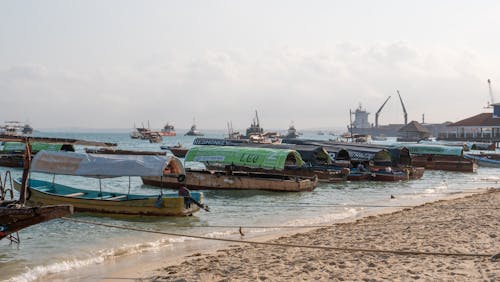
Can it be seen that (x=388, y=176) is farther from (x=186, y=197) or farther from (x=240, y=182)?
(x=186, y=197)

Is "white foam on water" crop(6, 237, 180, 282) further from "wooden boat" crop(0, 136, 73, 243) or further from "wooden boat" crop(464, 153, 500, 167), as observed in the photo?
"wooden boat" crop(464, 153, 500, 167)

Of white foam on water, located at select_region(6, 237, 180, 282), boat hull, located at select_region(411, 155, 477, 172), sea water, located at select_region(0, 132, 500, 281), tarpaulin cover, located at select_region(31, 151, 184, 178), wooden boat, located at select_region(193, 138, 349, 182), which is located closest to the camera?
white foam on water, located at select_region(6, 237, 180, 282)

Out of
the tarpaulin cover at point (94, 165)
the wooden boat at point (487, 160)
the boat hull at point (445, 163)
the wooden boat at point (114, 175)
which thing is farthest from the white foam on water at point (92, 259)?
the wooden boat at point (487, 160)

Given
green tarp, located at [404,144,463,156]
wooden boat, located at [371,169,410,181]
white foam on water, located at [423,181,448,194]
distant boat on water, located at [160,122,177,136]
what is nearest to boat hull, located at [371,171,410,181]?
wooden boat, located at [371,169,410,181]

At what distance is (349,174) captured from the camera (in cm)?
3534

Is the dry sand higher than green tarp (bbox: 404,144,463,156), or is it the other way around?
green tarp (bbox: 404,144,463,156)

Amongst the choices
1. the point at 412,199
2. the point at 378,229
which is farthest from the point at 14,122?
the point at 378,229

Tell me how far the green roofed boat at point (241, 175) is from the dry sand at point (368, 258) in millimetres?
12489

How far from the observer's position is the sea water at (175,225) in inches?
512

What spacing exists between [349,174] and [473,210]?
681 inches

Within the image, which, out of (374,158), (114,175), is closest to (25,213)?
(114,175)

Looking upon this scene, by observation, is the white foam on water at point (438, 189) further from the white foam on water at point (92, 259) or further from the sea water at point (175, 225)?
the white foam on water at point (92, 259)

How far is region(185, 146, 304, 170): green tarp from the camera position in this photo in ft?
97.7

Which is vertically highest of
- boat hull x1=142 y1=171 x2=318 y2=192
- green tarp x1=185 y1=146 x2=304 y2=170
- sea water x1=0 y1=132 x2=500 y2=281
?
green tarp x1=185 y1=146 x2=304 y2=170
